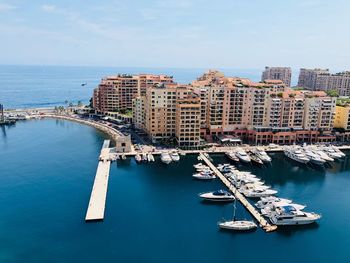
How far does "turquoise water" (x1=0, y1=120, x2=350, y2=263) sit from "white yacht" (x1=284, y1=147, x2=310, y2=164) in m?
2.84

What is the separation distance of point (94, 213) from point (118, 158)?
107 feet

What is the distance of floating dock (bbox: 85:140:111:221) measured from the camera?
54406 millimetres

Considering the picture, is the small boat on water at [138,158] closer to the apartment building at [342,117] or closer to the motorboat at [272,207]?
the motorboat at [272,207]

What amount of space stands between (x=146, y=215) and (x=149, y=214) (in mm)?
668

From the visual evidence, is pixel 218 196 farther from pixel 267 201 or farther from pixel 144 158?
pixel 144 158

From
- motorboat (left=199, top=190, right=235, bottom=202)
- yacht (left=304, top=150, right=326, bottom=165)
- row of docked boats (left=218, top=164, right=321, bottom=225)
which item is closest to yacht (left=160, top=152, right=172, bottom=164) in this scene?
row of docked boats (left=218, top=164, right=321, bottom=225)

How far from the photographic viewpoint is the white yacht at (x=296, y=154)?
87400 mm

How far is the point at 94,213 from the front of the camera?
54688mm

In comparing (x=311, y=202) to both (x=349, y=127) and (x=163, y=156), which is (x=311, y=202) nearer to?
(x=163, y=156)

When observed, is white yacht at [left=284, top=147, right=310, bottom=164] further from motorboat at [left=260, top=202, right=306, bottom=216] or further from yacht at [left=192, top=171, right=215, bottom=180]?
motorboat at [left=260, top=202, right=306, bottom=216]

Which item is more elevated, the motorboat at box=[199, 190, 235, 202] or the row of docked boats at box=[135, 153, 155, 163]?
the row of docked boats at box=[135, 153, 155, 163]

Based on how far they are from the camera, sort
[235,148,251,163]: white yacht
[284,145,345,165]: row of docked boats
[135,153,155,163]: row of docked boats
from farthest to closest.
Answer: [284,145,345,165]: row of docked boats → [235,148,251,163]: white yacht → [135,153,155,163]: row of docked boats

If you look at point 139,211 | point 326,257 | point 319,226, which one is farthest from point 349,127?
point 139,211

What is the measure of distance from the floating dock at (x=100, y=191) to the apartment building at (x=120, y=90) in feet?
190
